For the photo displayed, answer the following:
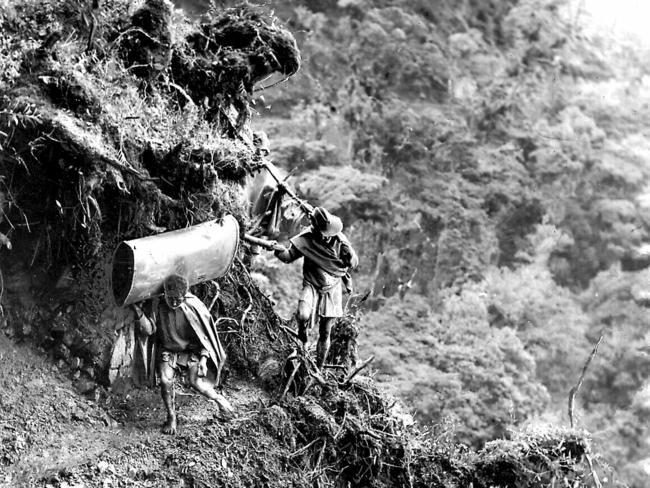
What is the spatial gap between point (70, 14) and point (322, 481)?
433 centimetres

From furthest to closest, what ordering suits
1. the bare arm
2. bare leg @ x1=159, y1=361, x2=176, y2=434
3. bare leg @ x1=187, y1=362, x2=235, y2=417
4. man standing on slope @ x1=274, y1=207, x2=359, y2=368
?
the bare arm, man standing on slope @ x1=274, y1=207, x2=359, y2=368, bare leg @ x1=187, y1=362, x2=235, y2=417, bare leg @ x1=159, y1=361, x2=176, y2=434

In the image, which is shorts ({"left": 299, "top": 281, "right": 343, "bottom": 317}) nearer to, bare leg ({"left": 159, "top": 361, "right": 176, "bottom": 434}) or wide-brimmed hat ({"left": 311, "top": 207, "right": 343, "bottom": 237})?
wide-brimmed hat ({"left": 311, "top": 207, "right": 343, "bottom": 237})

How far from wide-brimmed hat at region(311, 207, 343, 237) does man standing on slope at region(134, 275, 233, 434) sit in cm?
124

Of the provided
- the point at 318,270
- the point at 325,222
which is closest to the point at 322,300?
the point at 318,270

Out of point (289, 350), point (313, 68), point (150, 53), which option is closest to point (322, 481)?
point (289, 350)

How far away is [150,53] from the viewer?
6430mm

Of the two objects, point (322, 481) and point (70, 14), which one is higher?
point (70, 14)

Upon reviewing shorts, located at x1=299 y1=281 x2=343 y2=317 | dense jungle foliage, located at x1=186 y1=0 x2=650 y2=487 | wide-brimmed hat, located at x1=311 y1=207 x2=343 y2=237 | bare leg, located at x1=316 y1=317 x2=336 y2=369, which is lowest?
dense jungle foliage, located at x1=186 y1=0 x2=650 y2=487

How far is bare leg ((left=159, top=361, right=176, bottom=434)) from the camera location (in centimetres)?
534

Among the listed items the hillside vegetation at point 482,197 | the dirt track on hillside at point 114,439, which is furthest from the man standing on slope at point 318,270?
the hillside vegetation at point 482,197

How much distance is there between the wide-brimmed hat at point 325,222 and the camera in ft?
20.1

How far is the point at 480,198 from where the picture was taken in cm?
1514

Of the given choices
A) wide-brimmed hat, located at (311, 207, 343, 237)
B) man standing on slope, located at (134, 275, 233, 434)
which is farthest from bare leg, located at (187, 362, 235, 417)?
wide-brimmed hat, located at (311, 207, 343, 237)

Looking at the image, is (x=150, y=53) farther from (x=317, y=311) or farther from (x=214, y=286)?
(x=317, y=311)
